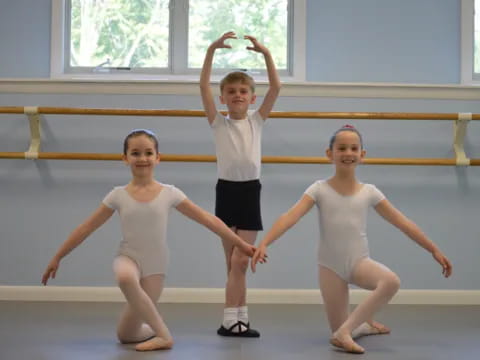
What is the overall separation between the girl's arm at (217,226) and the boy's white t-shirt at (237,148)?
243 millimetres

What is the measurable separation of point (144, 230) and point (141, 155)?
23 cm

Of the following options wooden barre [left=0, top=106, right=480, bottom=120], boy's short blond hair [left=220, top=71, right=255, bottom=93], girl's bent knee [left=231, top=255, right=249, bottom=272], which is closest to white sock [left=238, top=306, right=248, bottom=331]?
girl's bent knee [left=231, top=255, right=249, bottom=272]

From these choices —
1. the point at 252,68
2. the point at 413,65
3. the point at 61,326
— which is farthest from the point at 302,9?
the point at 61,326

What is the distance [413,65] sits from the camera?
→ 11.0ft

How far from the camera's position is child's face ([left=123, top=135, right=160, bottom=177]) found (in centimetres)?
224

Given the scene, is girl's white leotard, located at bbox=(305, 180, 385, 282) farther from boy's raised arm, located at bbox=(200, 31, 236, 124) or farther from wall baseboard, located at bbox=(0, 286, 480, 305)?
wall baseboard, located at bbox=(0, 286, 480, 305)

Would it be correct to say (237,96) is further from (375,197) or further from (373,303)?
(373,303)

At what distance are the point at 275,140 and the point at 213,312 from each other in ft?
2.74

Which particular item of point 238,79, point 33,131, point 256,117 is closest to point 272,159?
A: point 256,117

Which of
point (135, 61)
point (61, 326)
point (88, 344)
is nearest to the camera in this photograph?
point (88, 344)

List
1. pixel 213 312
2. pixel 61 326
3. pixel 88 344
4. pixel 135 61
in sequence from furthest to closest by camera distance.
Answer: pixel 135 61 → pixel 213 312 → pixel 61 326 → pixel 88 344

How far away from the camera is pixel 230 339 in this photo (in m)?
2.29

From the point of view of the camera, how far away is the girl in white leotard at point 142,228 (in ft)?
7.11

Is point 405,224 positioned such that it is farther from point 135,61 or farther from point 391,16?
point 135,61
